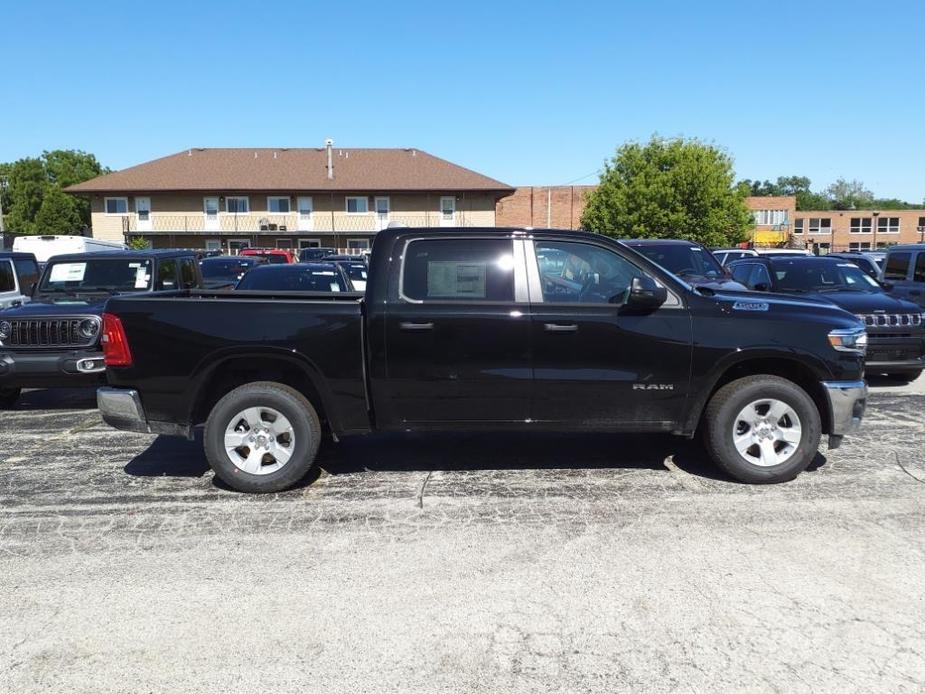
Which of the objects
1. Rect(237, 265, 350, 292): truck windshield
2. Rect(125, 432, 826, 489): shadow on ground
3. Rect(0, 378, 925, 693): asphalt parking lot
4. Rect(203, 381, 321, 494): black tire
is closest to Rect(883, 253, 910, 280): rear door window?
Rect(0, 378, 925, 693): asphalt parking lot

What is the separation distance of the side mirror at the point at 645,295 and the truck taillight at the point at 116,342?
3630mm

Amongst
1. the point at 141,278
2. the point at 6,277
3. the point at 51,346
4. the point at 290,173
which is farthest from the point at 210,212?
the point at 51,346

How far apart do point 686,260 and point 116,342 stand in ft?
31.5

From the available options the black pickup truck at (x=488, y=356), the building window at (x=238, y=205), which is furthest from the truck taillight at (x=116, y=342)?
the building window at (x=238, y=205)

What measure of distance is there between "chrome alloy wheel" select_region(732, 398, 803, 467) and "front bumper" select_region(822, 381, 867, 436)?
0.90 ft

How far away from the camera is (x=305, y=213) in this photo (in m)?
48.2

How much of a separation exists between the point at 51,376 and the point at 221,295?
334 cm

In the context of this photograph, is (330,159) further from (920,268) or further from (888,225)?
(888,225)

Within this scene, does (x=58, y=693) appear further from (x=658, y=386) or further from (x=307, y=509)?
(x=658, y=386)

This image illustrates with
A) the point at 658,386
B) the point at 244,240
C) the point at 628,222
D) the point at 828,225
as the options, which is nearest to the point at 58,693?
the point at 658,386

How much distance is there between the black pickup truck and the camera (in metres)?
5.46

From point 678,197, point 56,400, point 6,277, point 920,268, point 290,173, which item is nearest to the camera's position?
point 56,400

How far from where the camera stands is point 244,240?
48.3 metres

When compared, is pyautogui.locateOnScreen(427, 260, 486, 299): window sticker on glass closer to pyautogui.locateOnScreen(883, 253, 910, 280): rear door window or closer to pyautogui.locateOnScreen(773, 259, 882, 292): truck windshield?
pyautogui.locateOnScreen(773, 259, 882, 292): truck windshield
